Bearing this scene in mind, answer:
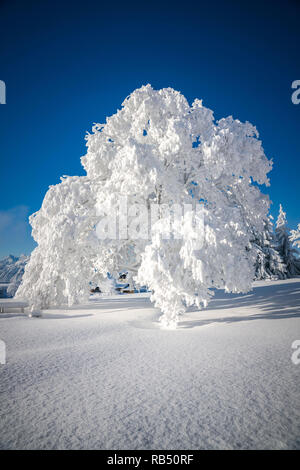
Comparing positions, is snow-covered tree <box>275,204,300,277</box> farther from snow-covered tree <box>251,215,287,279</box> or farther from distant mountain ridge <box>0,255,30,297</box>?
distant mountain ridge <box>0,255,30,297</box>

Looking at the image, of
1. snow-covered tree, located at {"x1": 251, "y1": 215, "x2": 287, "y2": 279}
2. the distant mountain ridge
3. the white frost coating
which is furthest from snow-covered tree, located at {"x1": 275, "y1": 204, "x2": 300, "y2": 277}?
the distant mountain ridge

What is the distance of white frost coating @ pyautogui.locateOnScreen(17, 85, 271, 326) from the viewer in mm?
7461

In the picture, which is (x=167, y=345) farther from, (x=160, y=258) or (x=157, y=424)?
(x=157, y=424)

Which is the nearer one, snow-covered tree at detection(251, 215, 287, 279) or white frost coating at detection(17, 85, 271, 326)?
white frost coating at detection(17, 85, 271, 326)

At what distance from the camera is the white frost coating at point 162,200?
24.5 ft

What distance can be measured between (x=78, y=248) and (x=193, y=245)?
5.59 m

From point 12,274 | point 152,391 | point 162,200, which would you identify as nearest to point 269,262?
point 162,200

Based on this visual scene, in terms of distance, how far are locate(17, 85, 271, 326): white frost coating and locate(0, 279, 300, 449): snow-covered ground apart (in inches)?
80.8

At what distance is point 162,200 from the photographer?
35.1 ft

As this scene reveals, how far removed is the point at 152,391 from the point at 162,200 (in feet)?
27.3

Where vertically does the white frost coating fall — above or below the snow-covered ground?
above

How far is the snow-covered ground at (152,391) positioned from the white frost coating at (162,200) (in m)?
2.05

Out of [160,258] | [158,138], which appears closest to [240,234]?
[160,258]

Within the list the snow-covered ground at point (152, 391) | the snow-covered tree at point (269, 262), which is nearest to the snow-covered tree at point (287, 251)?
the snow-covered tree at point (269, 262)
